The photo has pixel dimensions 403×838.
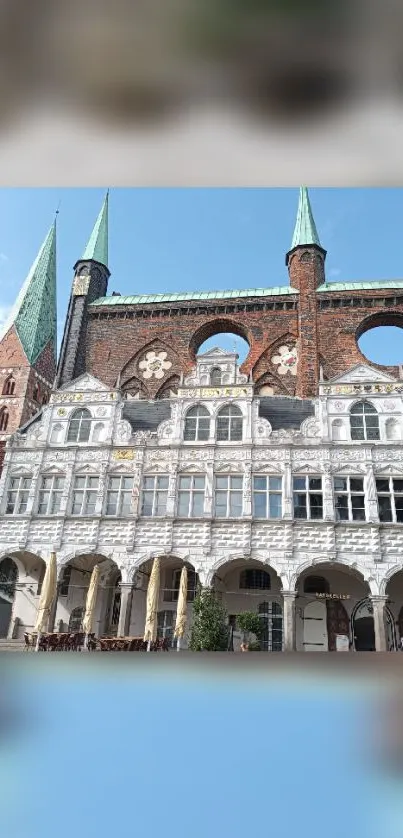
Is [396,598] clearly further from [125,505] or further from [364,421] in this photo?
[125,505]

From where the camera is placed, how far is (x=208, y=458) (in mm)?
20469

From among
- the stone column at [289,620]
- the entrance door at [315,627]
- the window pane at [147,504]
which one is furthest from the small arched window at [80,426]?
the entrance door at [315,627]

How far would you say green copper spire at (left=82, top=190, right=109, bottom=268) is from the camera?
110 ft

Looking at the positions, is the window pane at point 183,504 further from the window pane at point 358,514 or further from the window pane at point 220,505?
the window pane at point 358,514

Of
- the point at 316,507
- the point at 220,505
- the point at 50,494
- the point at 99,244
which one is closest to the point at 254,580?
the point at 220,505

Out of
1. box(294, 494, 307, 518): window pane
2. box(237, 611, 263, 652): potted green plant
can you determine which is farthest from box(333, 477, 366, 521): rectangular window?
box(237, 611, 263, 652): potted green plant

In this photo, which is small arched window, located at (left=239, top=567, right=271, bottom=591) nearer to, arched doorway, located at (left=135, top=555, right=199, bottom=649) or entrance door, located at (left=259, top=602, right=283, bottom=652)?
entrance door, located at (left=259, top=602, right=283, bottom=652)

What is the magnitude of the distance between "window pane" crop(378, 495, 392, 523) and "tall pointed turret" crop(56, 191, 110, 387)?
15.8m

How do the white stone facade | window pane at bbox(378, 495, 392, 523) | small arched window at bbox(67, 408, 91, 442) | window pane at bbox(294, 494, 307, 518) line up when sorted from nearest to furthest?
the white stone facade < window pane at bbox(378, 495, 392, 523) < window pane at bbox(294, 494, 307, 518) < small arched window at bbox(67, 408, 91, 442)

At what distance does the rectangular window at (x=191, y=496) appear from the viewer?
19672mm

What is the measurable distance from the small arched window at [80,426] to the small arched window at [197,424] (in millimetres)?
3986

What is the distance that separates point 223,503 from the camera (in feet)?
64.4
